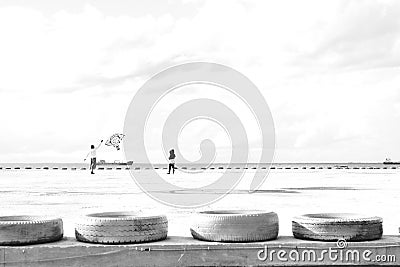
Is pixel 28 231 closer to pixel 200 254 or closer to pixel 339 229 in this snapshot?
pixel 200 254

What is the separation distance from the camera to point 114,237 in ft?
21.2

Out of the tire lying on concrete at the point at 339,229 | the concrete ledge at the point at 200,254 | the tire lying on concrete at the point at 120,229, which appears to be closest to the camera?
the concrete ledge at the point at 200,254

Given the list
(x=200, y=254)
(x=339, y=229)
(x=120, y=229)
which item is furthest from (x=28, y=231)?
(x=339, y=229)

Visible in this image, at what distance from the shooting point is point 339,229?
664cm

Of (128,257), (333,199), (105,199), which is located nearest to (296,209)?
(333,199)

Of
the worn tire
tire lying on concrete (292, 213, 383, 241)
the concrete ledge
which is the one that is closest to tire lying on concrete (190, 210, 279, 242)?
the concrete ledge

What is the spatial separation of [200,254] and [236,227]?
49 centimetres

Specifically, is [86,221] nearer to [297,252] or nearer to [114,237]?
[114,237]

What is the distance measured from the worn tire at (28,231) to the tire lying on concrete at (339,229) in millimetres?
2696

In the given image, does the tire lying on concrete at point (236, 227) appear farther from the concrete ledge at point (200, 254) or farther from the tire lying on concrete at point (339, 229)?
the tire lying on concrete at point (339, 229)

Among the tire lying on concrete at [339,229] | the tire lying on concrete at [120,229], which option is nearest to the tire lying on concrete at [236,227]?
the tire lying on concrete at [339,229]

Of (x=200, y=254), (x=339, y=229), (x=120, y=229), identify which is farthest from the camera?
(x=339, y=229)

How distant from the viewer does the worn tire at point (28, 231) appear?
6.48m

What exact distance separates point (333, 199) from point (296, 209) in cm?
323
